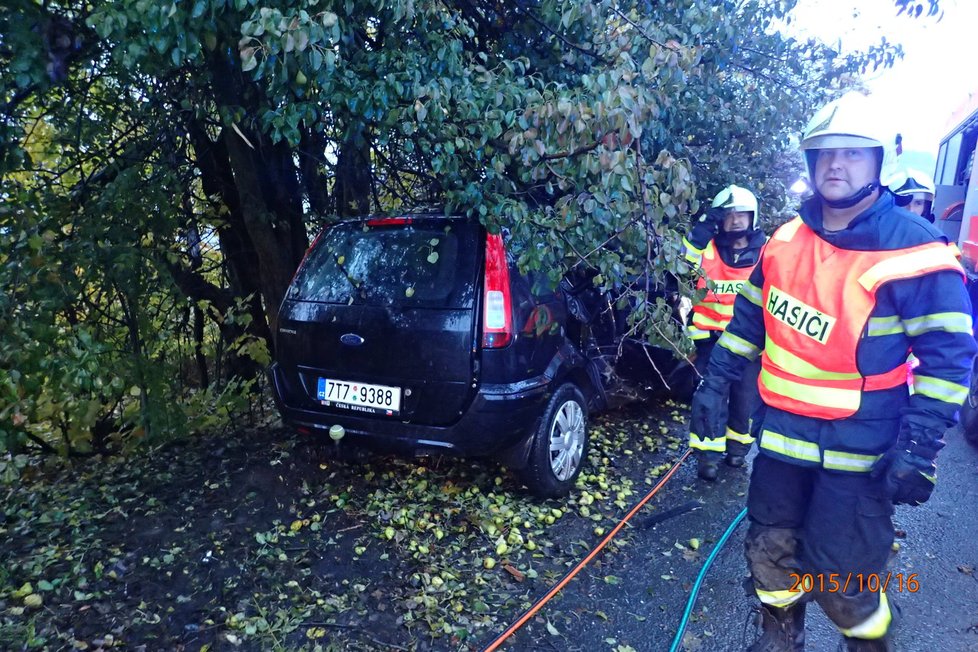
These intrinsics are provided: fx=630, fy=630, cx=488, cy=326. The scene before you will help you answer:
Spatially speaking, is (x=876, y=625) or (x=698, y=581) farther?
(x=698, y=581)

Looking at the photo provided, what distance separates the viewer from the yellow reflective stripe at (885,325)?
204 cm

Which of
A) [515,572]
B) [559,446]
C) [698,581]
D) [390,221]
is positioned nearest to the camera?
[698,581]

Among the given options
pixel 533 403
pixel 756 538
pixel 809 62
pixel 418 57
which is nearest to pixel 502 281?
pixel 533 403

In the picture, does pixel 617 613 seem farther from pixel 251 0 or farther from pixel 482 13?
pixel 482 13

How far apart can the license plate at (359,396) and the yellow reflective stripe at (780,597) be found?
6.25ft

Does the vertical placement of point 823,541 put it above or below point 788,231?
below

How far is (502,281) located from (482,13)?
2042 millimetres

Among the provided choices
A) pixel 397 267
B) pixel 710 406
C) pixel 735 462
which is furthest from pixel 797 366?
pixel 735 462

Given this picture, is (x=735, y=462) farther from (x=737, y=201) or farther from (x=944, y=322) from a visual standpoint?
(x=944, y=322)

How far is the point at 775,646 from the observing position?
8.14ft

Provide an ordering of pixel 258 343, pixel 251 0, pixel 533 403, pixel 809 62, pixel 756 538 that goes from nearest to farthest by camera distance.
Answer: pixel 756 538 → pixel 251 0 → pixel 533 403 → pixel 258 343 → pixel 809 62

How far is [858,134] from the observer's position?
2.11 m

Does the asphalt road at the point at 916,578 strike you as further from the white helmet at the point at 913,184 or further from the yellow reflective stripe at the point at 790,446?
the white helmet at the point at 913,184

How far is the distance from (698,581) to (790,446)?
3.68 feet
